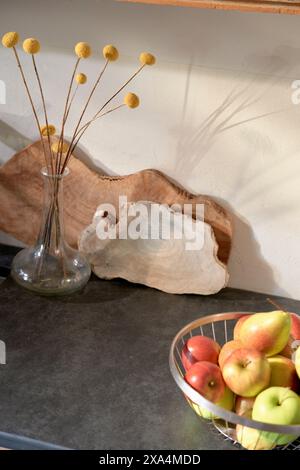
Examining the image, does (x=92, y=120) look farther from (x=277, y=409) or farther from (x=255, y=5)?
(x=277, y=409)

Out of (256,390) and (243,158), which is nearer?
(256,390)

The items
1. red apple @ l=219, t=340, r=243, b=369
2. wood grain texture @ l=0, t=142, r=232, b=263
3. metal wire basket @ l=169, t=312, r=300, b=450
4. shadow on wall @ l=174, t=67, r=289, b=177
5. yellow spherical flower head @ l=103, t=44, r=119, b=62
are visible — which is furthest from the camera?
wood grain texture @ l=0, t=142, r=232, b=263

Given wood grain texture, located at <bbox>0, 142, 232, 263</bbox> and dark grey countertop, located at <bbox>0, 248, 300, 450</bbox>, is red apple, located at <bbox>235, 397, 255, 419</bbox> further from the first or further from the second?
wood grain texture, located at <bbox>0, 142, 232, 263</bbox>

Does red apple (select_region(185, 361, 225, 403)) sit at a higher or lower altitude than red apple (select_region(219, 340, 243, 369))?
lower

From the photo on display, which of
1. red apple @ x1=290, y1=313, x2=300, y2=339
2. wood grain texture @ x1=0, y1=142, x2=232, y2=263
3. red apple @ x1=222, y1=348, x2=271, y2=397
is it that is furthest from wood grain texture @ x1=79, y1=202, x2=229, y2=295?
red apple @ x1=222, y1=348, x2=271, y2=397

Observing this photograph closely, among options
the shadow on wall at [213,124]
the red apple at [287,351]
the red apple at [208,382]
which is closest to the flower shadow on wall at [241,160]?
the shadow on wall at [213,124]

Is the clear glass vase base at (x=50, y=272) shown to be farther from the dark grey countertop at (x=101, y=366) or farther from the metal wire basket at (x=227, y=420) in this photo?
the metal wire basket at (x=227, y=420)

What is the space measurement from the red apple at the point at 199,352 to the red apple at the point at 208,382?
47 mm

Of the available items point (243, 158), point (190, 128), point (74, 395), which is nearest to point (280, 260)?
point (243, 158)

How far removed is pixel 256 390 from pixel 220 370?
0.07 m

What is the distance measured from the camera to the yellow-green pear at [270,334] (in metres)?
1.20

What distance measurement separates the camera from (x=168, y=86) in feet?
5.01

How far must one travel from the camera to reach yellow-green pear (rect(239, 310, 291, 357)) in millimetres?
1198
